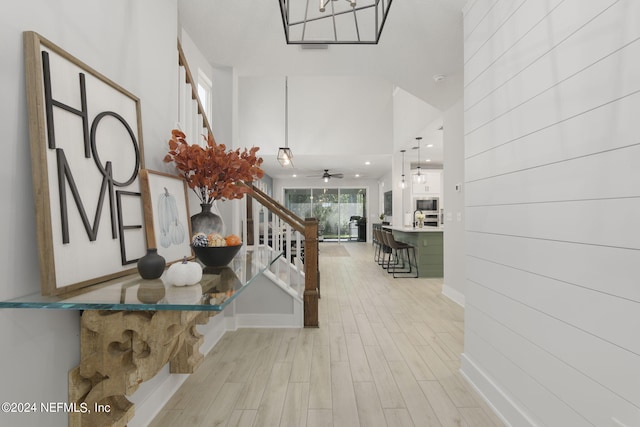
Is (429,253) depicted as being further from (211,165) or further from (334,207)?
Result: (334,207)

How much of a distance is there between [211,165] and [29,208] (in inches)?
31.2

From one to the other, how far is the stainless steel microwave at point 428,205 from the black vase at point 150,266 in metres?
9.12

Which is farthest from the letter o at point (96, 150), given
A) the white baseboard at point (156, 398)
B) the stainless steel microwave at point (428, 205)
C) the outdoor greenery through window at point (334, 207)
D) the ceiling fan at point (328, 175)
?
the outdoor greenery through window at point (334, 207)

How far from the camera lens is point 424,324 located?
3.39 meters

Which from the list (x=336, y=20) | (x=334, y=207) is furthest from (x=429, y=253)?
(x=334, y=207)

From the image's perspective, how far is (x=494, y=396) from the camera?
1.89m

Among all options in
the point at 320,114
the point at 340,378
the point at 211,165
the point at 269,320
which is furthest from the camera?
the point at 320,114

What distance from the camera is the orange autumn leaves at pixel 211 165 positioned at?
1663 mm

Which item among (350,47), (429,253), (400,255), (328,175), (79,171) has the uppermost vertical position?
(350,47)

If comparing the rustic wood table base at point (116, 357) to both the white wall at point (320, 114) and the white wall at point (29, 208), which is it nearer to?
the white wall at point (29, 208)

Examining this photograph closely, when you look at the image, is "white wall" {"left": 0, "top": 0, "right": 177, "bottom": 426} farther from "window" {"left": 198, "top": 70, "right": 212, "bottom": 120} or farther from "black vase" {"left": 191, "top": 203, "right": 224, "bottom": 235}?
"window" {"left": 198, "top": 70, "right": 212, "bottom": 120}

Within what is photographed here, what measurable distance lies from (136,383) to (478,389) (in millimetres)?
2001

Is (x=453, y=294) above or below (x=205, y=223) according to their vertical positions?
below

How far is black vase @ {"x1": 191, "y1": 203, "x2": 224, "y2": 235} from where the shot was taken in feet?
5.87
